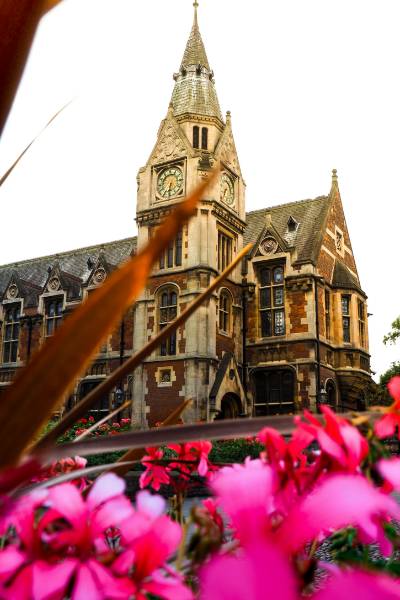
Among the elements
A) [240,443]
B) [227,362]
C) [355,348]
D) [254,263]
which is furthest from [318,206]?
[240,443]

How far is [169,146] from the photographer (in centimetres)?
2288

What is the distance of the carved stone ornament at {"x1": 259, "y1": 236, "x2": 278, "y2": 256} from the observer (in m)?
23.5

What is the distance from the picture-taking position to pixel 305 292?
22.1m

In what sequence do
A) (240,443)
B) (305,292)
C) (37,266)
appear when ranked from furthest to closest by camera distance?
(37,266) → (305,292) → (240,443)

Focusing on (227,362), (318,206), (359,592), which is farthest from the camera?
(318,206)

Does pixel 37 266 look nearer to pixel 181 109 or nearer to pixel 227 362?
pixel 181 109

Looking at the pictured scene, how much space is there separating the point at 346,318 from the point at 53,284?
13856 mm

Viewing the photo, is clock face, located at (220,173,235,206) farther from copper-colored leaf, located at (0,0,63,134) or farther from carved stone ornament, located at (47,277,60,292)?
copper-colored leaf, located at (0,0,63,134)

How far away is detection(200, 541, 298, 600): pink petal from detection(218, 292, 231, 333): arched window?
21685 millimetres

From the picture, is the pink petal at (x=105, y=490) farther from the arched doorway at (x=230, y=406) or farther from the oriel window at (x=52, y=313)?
the oriel window at (x=52, y=313)

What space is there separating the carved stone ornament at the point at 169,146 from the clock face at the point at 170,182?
0.54m

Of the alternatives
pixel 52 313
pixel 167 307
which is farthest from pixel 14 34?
pixel 52 313

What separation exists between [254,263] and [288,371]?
15.8ft

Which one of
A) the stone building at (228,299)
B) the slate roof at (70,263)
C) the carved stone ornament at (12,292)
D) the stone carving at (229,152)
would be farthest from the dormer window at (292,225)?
the carved stone ornament at (12,292)
